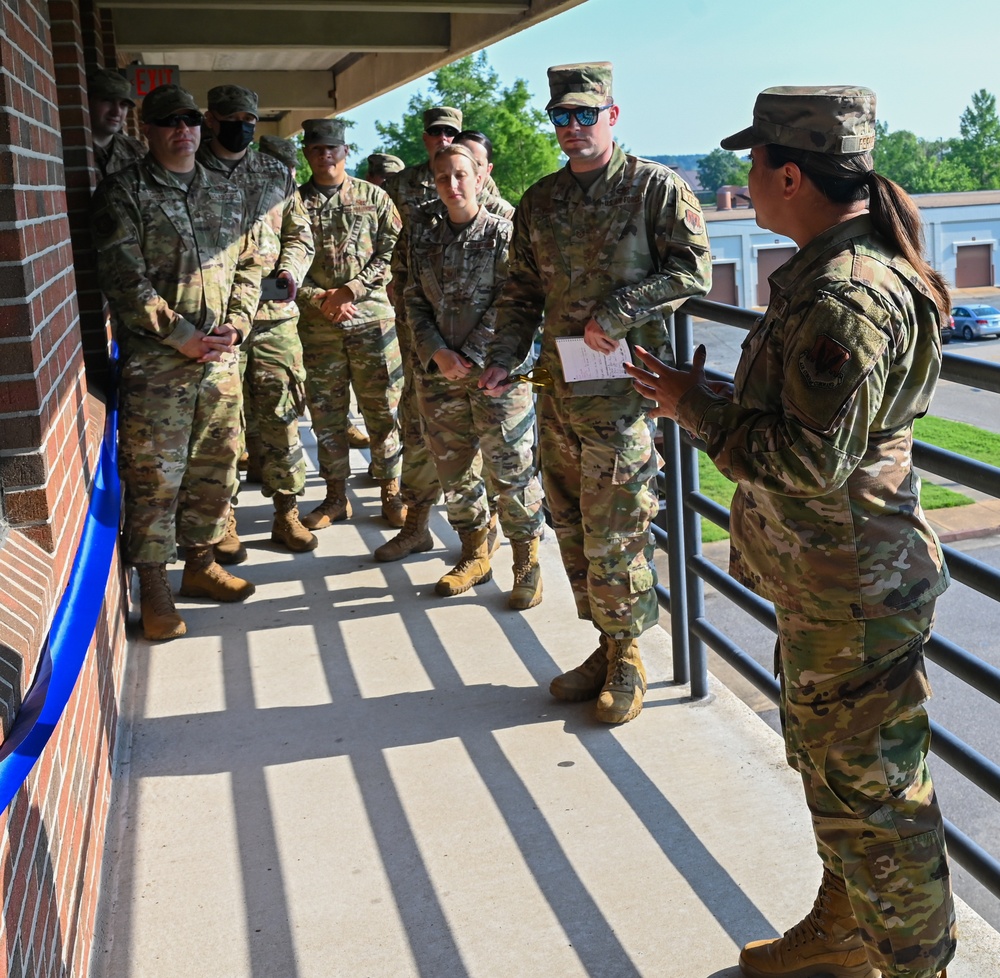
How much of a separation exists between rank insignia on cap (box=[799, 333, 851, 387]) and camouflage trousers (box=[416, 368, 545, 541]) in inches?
106

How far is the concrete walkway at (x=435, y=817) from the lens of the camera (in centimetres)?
262

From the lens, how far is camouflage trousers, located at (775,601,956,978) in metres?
2.07

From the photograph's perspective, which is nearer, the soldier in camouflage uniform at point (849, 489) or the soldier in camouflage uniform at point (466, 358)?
the soldier in camouflage uniform at point (849, 489)

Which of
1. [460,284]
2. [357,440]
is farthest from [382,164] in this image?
[460,284]

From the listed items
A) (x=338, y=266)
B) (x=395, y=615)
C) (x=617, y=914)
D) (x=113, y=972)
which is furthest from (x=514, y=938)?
(x=338, y=266)

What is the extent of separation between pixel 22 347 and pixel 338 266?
11.3 feet

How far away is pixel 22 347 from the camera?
2518 millimetres

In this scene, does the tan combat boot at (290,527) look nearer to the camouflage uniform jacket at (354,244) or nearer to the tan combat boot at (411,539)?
the tan combat boot at (411,539)

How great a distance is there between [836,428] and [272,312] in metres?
4.02

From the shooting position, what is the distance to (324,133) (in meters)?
5.83

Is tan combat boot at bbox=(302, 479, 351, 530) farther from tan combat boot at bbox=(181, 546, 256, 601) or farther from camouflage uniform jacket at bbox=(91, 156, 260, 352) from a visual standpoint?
camouflage uniform jacket at bbox=(91, 156, 260, 352)

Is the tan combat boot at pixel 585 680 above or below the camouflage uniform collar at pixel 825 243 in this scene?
below

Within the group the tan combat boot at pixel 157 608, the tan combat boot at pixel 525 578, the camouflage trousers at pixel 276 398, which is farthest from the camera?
the camouflage trousers at pixel 276 398

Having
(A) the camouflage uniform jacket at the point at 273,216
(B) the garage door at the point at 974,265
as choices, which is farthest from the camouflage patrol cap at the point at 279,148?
Result: (B) the garage door at the point at 974,265
